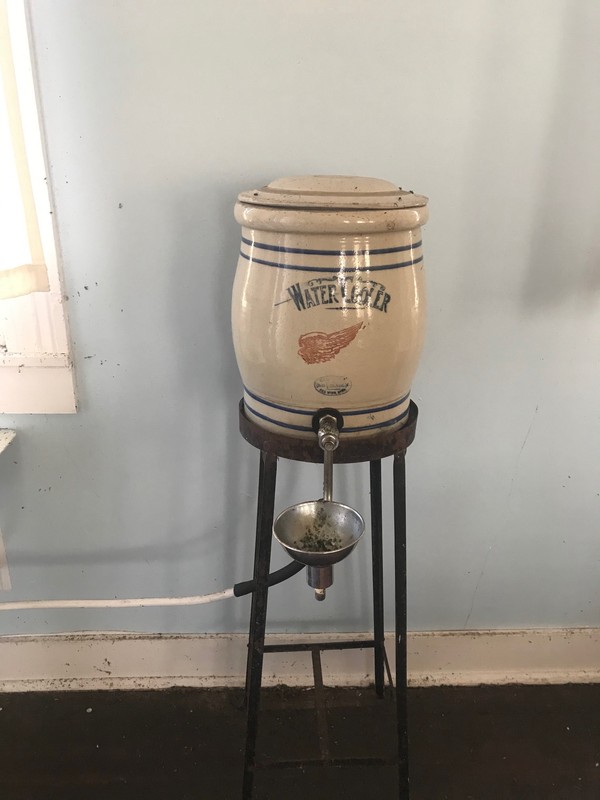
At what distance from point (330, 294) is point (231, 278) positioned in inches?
14.9

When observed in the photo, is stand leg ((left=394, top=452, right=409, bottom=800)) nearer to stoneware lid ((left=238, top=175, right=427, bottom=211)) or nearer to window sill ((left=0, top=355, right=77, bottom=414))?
stoneware lid ((left=238, top=175, right=427, bottom=211))

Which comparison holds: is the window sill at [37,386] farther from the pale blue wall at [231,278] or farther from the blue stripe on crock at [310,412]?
the blue stripe on crock at [310,412]

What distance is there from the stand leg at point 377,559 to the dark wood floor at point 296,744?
19 centimetres

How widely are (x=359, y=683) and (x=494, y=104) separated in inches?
50.1

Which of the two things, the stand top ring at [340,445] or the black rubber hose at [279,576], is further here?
the black rubber hose at [279,576]

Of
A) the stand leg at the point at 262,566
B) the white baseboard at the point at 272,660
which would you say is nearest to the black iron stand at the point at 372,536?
the stand leg at the point at 262,566

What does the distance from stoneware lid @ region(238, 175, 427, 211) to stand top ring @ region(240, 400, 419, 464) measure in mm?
315

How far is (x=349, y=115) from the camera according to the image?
3.23 feet

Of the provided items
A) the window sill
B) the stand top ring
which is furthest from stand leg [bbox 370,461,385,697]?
the window sill

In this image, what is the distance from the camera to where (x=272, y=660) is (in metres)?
1.37

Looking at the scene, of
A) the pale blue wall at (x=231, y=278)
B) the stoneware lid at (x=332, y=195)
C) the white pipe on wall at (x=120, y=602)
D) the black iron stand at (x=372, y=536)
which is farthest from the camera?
the white pipe on wall at (x=120, y=602)

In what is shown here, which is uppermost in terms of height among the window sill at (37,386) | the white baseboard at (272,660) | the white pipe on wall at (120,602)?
the window sill at (37,386)

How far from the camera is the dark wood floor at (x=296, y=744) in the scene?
1183 mm

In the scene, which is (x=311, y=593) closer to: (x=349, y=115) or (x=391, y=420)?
(x=391, y=420)
